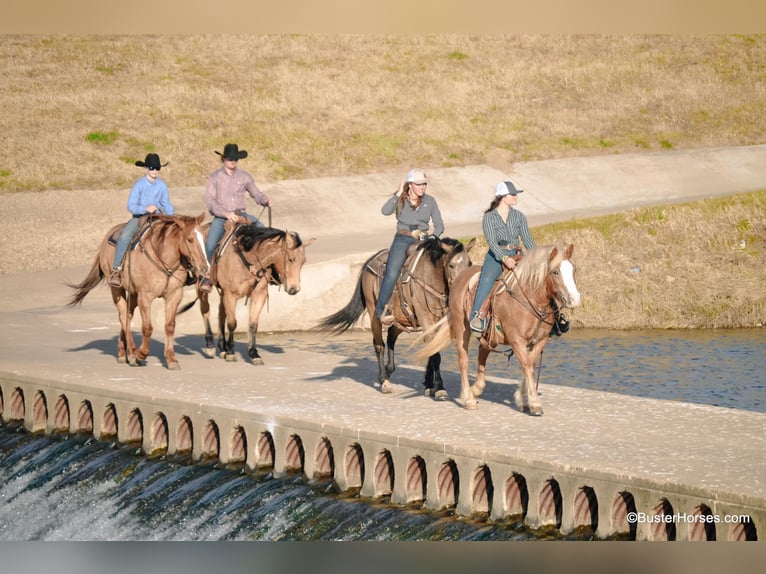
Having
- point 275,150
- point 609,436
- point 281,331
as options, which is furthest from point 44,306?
point 275,150

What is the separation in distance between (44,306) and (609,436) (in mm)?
19103

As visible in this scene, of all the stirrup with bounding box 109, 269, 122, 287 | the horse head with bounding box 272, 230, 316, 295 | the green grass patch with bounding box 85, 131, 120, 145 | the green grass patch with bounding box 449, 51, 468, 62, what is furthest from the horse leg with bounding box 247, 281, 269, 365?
the green grass patch with bounding box 449, 51, 468, 62

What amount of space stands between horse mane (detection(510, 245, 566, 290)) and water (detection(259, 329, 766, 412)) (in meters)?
3.42

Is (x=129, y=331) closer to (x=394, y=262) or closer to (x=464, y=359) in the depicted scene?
(x=394, y=262)

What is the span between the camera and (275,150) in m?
51.4

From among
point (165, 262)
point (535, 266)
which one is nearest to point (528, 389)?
point (535, 266)

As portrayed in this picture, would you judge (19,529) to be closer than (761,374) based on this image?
Yes

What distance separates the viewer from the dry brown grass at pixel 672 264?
29062 millimetres

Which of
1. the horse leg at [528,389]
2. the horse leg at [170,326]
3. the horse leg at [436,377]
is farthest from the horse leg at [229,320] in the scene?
the horse leg at [528,389]

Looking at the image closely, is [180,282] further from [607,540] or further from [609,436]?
[607,540]

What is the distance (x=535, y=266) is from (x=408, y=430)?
248 centimetres

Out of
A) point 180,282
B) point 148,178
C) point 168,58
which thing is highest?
point 168,58

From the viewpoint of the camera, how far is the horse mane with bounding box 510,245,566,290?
1482cm

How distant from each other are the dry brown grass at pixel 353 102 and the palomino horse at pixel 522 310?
31524 millimetres
